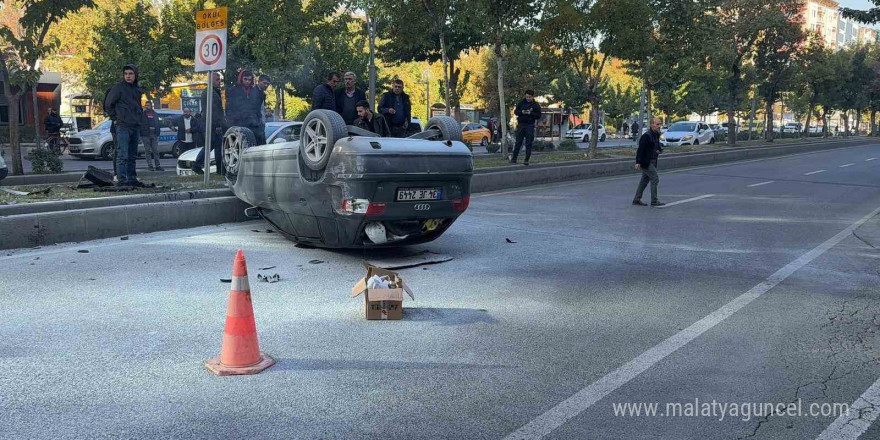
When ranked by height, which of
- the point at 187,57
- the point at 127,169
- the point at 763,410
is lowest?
the point at 763,410

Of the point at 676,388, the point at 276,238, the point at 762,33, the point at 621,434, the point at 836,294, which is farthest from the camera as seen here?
the point at 762,33

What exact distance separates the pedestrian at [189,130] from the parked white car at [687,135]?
2779 centimetres

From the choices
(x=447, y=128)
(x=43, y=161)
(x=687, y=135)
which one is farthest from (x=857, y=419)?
(x=687, y=135)

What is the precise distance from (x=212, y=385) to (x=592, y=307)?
3113 millimetres

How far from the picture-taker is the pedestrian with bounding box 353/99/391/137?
9820mm

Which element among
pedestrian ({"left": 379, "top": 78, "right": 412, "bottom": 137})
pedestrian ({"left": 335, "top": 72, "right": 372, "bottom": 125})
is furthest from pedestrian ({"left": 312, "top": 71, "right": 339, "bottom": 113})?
pedestrian ({"left": 379, "top": 78, "right": 412, "bottom": 137})

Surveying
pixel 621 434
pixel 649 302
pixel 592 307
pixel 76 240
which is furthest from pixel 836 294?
pixel 76 240

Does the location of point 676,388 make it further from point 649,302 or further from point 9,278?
point 9,278

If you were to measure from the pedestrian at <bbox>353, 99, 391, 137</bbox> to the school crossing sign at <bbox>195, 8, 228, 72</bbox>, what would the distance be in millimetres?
2714

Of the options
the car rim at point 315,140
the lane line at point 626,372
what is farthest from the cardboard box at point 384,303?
the car rim at point 315,140

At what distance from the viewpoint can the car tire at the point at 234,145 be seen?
9141 millimetres

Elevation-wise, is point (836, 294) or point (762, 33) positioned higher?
point (762, 33)

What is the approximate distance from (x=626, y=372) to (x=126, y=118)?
9.14 metres

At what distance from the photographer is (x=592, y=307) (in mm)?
5746
